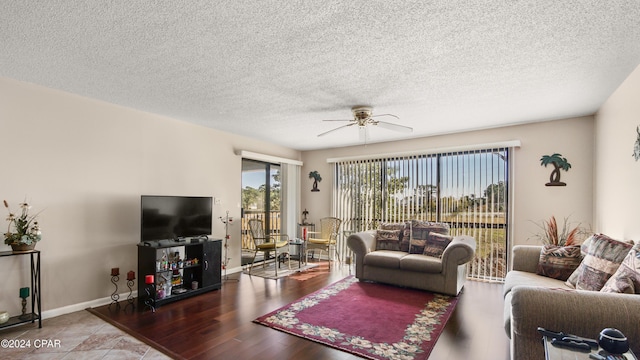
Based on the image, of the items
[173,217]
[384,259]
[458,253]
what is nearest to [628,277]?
[458,253]

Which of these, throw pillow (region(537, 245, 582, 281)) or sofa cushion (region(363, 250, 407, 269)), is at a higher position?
throw pillow (region(537, 245, 582, 281))

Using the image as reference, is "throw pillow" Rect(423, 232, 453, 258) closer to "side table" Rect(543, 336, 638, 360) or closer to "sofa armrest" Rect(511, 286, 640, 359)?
"sofa armrest" Rect(511, 286, 640, 359)

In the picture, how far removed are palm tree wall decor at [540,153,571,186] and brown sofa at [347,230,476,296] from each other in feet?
4.74

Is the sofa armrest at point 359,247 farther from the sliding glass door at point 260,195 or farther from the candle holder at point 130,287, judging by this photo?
the candle holder at point 130,287

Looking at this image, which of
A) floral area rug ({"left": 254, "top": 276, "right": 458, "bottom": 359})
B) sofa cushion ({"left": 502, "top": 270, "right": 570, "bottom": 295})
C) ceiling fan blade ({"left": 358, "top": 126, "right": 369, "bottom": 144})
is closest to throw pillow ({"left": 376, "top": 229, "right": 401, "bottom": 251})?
floral area rug ({"left": 254, "top": 276, "right": 458, "bottom": 359})

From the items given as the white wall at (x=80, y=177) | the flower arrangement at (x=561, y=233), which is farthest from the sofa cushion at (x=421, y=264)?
the white wall at (x=80, y=177)

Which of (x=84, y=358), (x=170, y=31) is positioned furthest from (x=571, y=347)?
(x=84, y=358)

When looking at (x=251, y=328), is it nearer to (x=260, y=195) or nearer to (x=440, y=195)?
(x=260, y=195)

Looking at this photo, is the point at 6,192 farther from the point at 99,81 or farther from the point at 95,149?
the point at 99,81

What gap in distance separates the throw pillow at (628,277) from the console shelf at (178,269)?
4.11 m

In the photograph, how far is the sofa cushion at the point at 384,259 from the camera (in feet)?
14.3

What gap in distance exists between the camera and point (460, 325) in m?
3.08

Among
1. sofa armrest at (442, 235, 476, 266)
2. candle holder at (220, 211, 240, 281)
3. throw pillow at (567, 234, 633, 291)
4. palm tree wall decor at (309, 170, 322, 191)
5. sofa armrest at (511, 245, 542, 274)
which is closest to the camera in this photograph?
throw pillow at (567, 234, 633, 291)

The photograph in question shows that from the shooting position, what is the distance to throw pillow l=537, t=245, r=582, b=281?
294 cm
